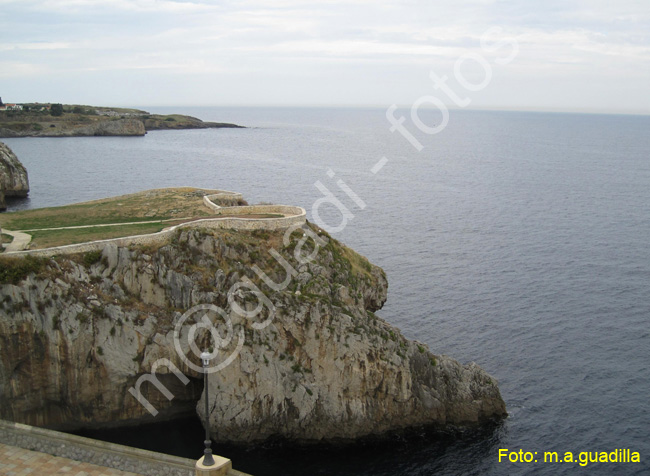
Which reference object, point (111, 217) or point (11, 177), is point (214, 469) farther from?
point (11, 177)

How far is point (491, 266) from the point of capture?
2500 inches

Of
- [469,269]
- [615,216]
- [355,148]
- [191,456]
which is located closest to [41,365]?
[191,456]

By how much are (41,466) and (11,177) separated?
70017 millimetres

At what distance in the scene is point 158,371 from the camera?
115 feet

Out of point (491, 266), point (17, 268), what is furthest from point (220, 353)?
point (491, 266)

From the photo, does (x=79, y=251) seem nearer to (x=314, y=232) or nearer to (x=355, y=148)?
(x=314, y=232)

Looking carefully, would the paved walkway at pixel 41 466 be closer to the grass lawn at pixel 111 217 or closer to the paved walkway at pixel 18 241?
the paved walkway at pixel 18 241

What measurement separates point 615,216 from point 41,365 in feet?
256

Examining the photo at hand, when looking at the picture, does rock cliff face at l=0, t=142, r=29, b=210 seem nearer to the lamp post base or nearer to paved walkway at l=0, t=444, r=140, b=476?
paved walkway at l=0, t=444, r=140, b=476

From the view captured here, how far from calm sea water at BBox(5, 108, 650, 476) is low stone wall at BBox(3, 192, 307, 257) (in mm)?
11580

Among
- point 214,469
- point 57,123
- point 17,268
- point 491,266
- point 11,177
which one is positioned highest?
point 57,123

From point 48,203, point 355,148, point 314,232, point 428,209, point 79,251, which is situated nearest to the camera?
point 79,251

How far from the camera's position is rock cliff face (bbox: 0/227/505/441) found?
33.6 metres

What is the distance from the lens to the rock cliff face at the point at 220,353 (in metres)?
33.6
